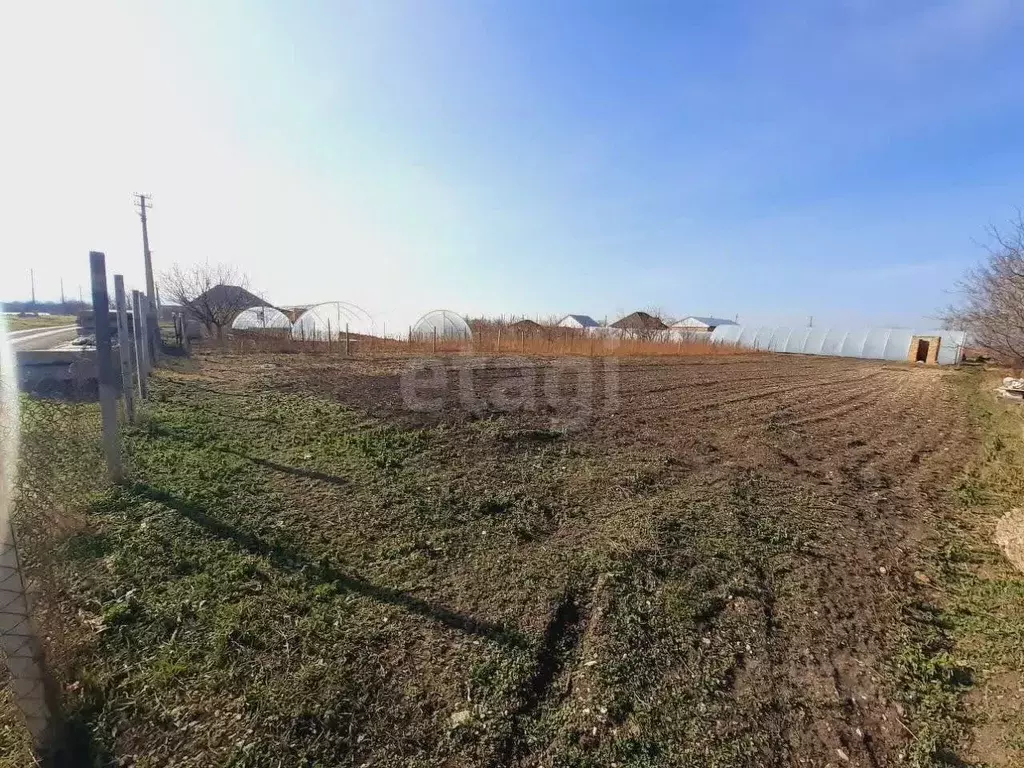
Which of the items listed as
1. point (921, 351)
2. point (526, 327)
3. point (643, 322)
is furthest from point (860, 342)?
point (526, 327)

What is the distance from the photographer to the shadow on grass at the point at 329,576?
2.41 metres

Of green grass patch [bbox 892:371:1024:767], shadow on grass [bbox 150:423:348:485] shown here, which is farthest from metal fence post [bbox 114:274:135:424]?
green grass patch [bbox 892:371:1024:767]

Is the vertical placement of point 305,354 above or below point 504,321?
below

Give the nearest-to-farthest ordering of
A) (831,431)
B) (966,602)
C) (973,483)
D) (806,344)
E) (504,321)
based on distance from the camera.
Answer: (966,602)
(973,483)
(831,431)
(504,321)
(806,344)

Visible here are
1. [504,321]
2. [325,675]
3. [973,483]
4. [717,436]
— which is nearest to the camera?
[325,675]

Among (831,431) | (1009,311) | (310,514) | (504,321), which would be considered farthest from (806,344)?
(310,514)

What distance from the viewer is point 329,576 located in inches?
111

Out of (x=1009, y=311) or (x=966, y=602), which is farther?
(x=1009, y=311)

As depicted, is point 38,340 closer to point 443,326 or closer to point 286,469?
point 443,326

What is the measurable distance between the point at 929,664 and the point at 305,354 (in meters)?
18.6

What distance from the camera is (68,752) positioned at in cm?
170

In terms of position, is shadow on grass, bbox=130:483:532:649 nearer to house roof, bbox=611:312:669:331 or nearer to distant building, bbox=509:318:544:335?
distant building, bbox=509:318:544:335

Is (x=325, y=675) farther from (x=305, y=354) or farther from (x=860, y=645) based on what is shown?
(x=305, y=354)

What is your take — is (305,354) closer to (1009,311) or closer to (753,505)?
(753,505)
